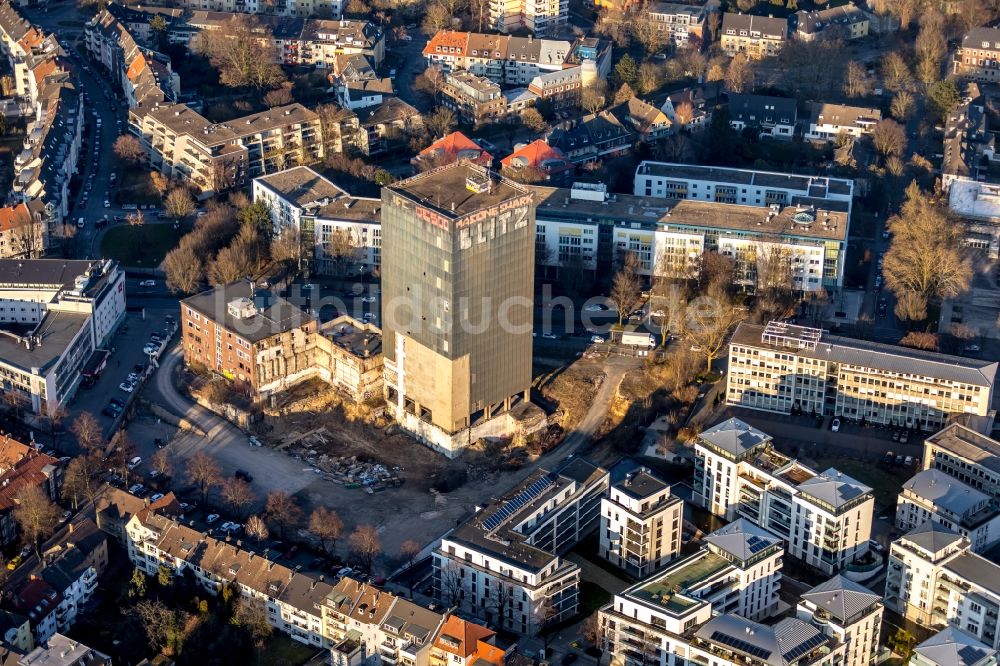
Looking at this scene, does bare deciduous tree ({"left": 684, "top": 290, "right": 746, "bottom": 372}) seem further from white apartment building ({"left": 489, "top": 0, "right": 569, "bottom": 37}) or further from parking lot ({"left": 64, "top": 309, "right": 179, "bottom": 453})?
white apartment building ({"left": 489, "top": 0, "right": 569, "bottom": 37})

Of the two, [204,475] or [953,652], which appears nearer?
[953,652]

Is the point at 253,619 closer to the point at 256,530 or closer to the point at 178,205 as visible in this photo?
the point at 256,530

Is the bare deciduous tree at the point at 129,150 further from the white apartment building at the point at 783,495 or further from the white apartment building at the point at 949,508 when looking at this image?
the white apartment building at the point at 949,508

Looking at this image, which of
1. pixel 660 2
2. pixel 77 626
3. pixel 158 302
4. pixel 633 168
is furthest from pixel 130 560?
pixel 660 2

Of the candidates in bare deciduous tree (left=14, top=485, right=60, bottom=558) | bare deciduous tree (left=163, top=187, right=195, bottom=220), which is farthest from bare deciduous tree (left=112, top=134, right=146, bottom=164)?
bare deciduous tree (left=14, top=485, right=60, bottom=558)

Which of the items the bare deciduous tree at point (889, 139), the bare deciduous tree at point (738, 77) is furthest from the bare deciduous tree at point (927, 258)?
the bare deciduous tree at point (738, 77)

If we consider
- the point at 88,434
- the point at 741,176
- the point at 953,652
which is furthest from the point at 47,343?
the point at 953,652

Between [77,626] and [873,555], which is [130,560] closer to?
[77,626]
